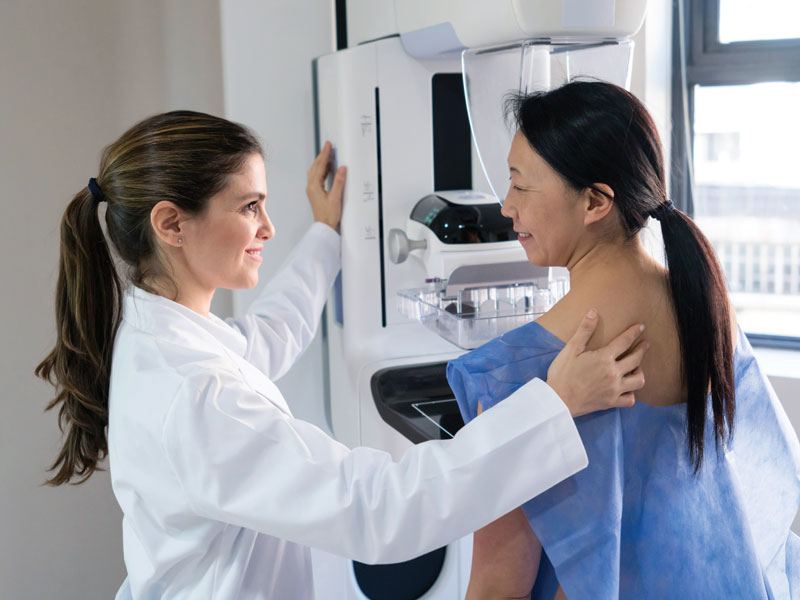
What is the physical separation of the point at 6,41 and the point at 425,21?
99cm

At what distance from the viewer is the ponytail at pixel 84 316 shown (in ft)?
4.00

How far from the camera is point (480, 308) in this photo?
146 centimetres

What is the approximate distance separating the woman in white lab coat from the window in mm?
1433

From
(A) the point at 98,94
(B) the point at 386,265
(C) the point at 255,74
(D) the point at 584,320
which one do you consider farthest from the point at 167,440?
(A) the point at 98,94

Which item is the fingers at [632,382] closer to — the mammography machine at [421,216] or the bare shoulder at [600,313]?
the bare shoulder at [600,313]

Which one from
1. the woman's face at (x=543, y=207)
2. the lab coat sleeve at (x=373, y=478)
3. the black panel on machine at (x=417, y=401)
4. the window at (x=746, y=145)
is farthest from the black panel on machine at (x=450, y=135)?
the window at (x=746, y=145)

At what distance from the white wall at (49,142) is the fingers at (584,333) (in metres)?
1.27

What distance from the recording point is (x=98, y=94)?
1.92m

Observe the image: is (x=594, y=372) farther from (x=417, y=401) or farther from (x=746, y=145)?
(x=746, y=145)

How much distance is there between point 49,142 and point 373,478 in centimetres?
130

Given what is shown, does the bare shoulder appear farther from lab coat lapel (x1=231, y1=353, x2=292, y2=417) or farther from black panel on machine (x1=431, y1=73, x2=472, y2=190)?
black panel on machine (x1=431, y1=73, x2=472, y2=190)

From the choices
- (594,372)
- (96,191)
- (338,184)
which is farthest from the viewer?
(338,184)

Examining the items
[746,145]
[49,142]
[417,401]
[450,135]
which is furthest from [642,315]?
[746,145]

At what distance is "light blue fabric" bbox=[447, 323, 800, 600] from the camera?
39.6 inches
